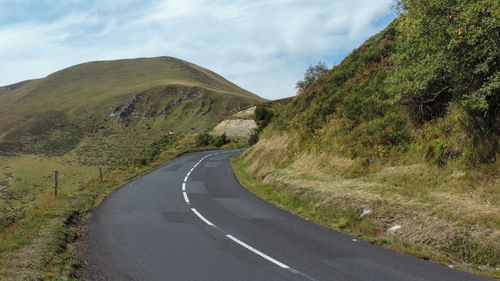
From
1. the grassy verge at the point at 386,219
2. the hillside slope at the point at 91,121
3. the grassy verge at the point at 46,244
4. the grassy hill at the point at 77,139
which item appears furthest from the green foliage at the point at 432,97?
the hillside slope at the point at 91,121

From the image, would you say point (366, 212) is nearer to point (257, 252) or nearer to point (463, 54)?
point (257, 252)

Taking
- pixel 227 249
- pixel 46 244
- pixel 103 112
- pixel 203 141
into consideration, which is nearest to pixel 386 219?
pixel 227 249

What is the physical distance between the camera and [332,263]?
6.55 metres

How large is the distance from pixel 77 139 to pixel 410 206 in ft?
321

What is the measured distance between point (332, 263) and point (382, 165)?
7463 millimetres

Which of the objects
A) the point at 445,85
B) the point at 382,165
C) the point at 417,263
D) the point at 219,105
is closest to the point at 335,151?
the point at 382,165

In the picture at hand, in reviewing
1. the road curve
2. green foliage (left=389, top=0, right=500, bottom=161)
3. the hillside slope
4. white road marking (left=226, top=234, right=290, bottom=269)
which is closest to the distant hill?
the hillside slope

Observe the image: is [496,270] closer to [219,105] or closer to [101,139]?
[101,139]

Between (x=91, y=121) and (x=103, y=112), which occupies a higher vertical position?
(x=103, y=112)

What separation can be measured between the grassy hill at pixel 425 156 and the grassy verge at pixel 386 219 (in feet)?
0.09

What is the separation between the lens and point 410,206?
8867 mm

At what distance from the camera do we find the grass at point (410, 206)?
6941mm

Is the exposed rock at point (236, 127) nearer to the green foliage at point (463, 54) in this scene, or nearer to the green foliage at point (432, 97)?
the green foliage at point (432, 97)

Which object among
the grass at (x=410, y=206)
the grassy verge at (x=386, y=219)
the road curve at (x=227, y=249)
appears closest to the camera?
the road curve at (x=227, y=249)
